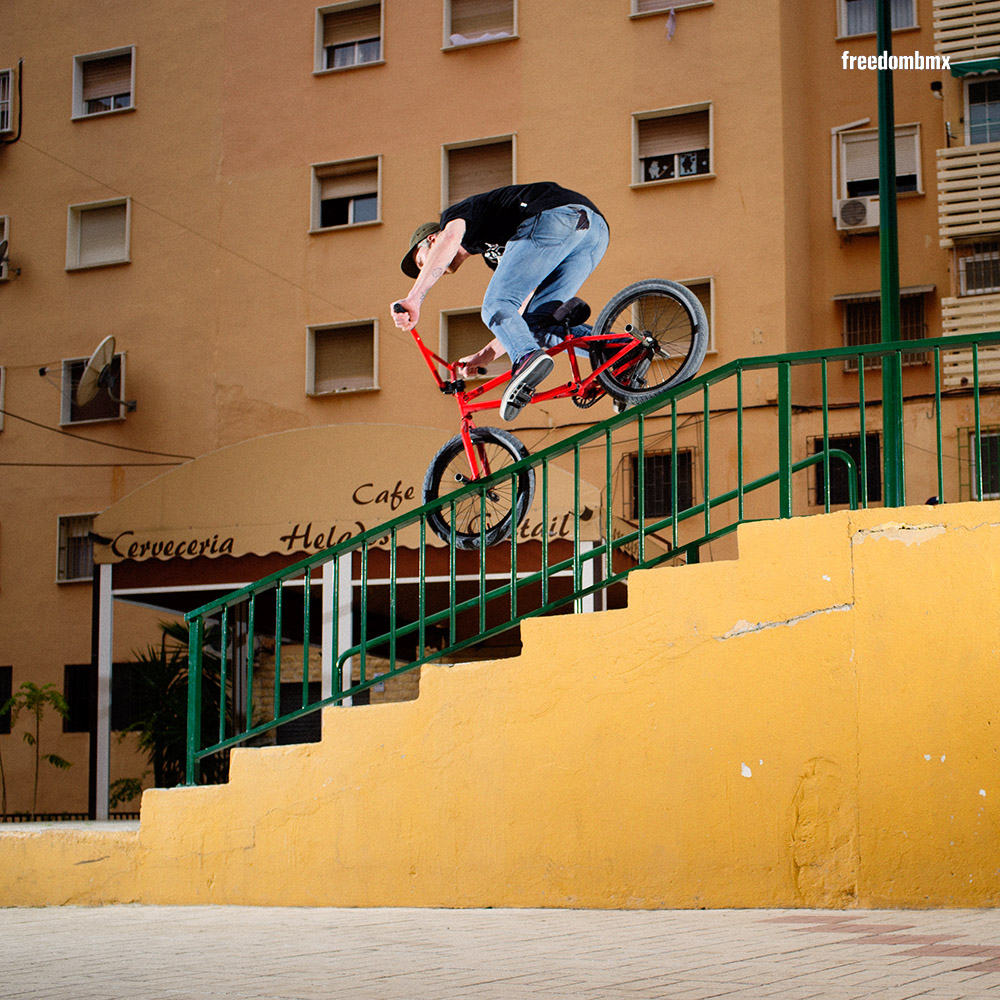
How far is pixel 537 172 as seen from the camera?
19.1 meters

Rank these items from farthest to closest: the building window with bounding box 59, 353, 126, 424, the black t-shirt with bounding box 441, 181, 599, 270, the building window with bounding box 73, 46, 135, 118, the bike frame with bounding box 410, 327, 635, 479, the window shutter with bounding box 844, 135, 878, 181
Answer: the building window with bounding box 73, 46, 135, 118 < the building window with bounding box 59, 353, 126, 424 < the window shutter with bounding box 844, 135, 878, 181 < the black t-shirt with bounding box 441, 181, 599, 270 < the bike frame with bounding box 410, 327, 635, 479

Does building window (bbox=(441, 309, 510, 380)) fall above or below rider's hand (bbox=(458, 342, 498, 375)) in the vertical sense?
above

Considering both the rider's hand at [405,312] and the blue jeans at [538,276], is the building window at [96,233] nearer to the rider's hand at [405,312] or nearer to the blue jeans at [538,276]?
the rider's hand at [405,312]

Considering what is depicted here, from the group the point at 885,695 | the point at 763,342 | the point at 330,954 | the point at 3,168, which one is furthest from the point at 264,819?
the point at 3,168

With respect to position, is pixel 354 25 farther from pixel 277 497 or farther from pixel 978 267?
pixel 277 497

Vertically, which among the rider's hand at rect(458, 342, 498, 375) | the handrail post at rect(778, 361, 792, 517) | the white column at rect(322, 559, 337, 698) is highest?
the rider's hand at rect(458, 342, 498, 375)

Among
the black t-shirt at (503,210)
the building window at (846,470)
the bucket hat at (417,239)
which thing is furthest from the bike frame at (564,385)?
the building window at (846,470)

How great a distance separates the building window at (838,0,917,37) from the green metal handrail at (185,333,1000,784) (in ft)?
16.8

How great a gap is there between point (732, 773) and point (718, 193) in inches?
510

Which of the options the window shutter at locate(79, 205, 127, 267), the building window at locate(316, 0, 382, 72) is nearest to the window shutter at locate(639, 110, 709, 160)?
the building window at locate(316, 0, 382, 72)

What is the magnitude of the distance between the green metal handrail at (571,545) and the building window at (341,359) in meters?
3.65

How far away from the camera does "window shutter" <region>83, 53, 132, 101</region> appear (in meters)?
22.1

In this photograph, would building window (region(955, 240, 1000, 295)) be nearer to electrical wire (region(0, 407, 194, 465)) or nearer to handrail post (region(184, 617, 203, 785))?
electrical wire (region(0, 407, 194, 465))

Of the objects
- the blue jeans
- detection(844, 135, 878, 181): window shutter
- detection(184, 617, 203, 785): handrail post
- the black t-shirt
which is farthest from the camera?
detection(844, 135, 878, 181): window shutter
